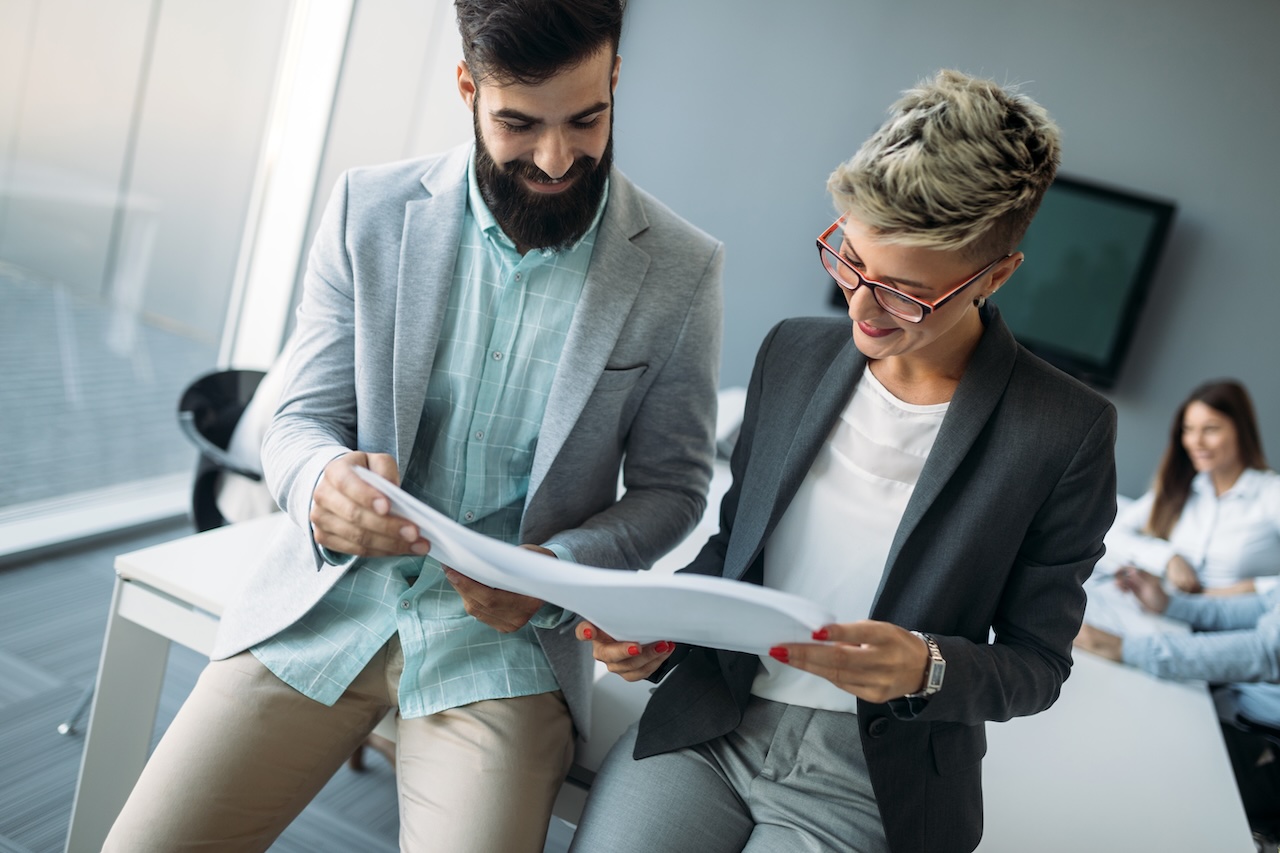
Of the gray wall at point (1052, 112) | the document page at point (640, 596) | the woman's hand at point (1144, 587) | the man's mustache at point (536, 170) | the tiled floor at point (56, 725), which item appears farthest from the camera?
the gray wall at point (1052, 112)

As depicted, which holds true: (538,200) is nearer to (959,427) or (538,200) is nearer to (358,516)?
(358,516)

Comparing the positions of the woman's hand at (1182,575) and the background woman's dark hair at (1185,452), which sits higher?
the background woman's dark hair at (1185,452)

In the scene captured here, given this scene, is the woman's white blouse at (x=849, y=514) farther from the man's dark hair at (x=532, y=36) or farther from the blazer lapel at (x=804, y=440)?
the man's dark hair at (x=532, y=36)

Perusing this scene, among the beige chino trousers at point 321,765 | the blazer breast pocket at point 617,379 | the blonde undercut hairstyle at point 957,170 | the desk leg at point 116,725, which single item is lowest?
the desk leg at point 116,725

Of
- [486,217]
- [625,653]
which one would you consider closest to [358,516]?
[625,653]

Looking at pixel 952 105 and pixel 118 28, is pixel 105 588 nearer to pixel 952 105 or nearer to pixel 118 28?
pixel 118 28

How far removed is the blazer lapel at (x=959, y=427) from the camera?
4.19 feet

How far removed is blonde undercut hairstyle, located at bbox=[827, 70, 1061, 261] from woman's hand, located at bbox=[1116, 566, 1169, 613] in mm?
2072

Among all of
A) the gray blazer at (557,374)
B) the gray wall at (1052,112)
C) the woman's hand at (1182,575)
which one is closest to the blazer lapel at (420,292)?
the gray blazer at (557,374)

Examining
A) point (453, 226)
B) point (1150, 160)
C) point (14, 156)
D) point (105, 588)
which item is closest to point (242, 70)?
point (14, 156)

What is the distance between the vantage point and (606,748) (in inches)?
62.2

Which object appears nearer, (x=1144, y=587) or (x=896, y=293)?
(x=896, y=293)

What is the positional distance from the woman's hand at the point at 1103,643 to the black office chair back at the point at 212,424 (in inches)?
83.2

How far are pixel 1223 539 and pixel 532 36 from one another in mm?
3043
